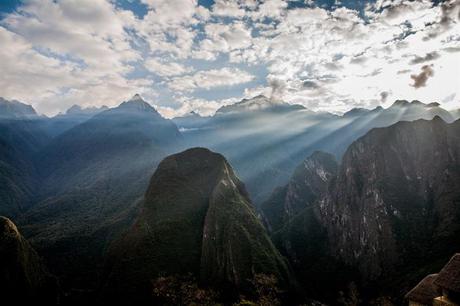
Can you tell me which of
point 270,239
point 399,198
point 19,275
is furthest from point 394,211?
point 19,275

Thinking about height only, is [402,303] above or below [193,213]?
below

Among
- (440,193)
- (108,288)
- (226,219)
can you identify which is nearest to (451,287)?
(226,219)

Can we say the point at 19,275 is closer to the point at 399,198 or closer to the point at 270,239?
the point at 270,239

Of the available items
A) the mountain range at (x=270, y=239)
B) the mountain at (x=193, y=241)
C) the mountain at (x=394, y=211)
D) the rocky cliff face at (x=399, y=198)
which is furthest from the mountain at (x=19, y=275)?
the rocky cliff face at (x=399, y=198)

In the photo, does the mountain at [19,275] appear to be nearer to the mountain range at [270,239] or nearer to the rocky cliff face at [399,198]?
the mountain range at [270,239]

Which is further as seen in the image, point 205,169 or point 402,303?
point 205,169

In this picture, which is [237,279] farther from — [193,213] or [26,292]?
[26,292]
